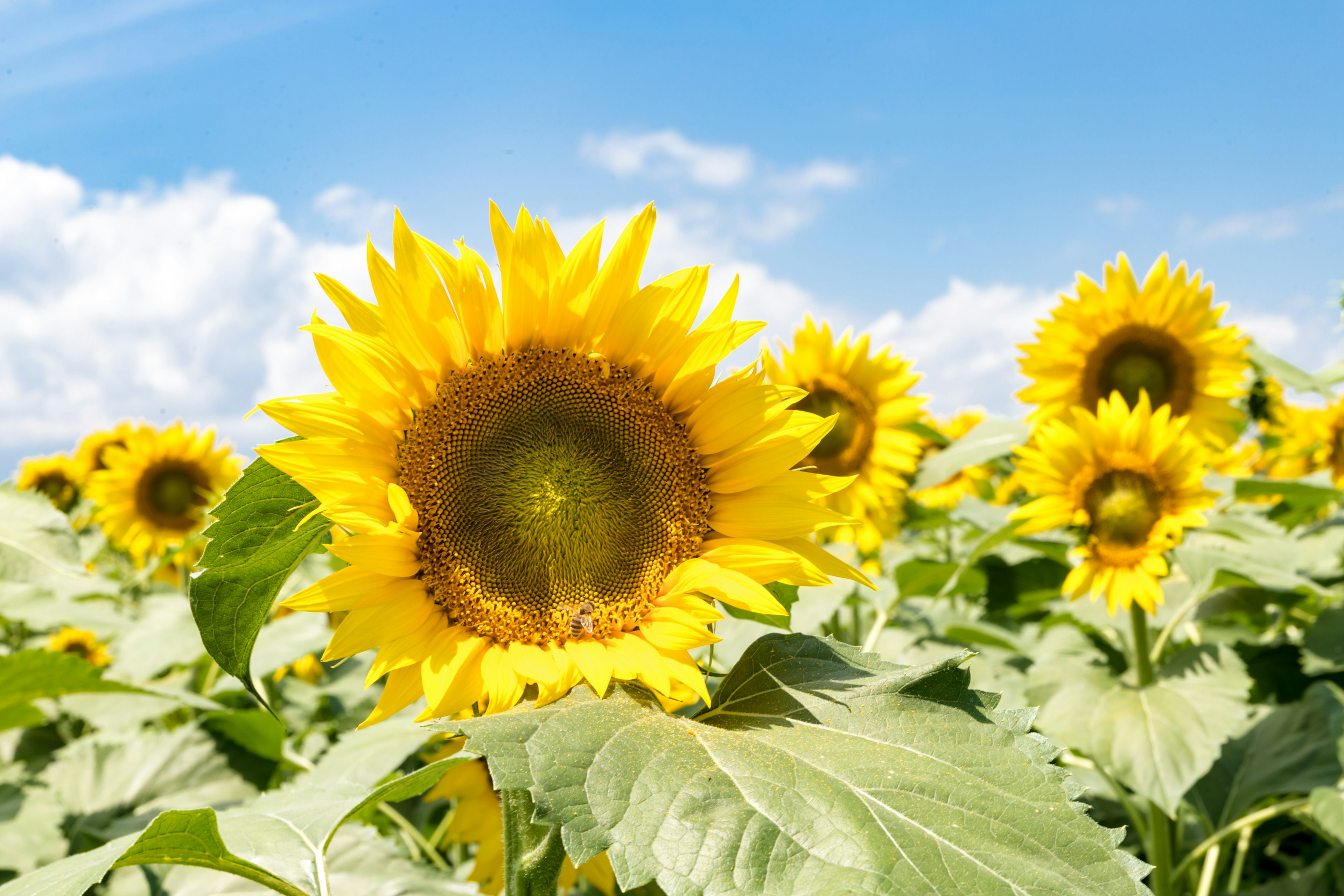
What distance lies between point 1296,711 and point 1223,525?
2.33 feet

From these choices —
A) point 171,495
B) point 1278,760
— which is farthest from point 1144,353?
point 171,495

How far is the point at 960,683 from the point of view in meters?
1.39

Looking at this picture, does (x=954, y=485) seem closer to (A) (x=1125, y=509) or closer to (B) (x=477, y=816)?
(A) (x=1125, y=509)

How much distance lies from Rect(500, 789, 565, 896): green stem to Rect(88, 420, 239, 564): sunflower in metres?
5.72

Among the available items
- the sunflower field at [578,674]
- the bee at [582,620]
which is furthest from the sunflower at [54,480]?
the bee at [582,620]

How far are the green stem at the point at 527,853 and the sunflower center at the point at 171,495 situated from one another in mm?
5908

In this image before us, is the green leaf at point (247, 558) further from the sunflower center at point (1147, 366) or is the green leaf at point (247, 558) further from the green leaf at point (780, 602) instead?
the sunflower center at point (1147, 366)

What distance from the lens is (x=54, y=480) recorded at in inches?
326

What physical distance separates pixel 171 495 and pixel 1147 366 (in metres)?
5.93

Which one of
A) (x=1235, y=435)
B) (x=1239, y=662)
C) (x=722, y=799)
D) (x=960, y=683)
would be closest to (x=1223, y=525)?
(x=1239, y=662)

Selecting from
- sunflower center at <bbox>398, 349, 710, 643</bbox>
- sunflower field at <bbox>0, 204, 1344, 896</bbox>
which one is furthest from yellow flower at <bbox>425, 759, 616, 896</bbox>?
sunflower center at <bbox>398, 349, 710, 643</bbox>

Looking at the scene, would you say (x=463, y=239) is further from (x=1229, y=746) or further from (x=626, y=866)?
(x=1229, y=746)

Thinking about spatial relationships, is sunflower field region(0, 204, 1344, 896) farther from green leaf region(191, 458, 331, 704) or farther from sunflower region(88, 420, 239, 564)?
sunflower region(88, 420, 239, 564)

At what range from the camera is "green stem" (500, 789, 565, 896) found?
1359 millimetres
